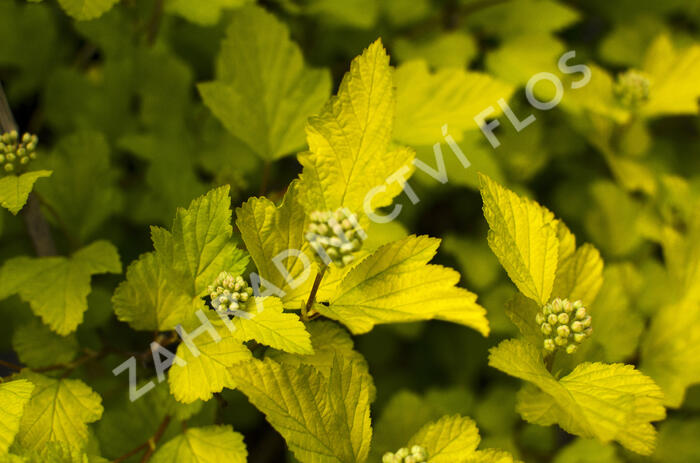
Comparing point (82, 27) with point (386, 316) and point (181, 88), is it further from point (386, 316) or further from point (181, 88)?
point (386, 316)

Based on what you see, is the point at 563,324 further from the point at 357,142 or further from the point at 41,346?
the point at 41,346

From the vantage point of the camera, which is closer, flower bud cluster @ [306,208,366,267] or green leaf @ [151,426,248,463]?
flower bud cluster @ [306,208,366,267]

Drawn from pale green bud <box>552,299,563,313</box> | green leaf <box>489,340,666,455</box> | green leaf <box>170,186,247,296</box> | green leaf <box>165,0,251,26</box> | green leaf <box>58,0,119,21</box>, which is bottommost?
green leaf <box>489,340,666,455</box>

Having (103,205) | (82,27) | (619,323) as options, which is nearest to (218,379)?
(103,205)

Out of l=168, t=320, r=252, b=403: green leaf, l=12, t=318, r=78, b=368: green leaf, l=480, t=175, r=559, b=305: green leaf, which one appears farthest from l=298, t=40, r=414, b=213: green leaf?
l=12, t=318, r=78, b=368: green leaf

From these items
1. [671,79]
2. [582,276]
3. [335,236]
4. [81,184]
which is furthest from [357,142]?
[671,79]

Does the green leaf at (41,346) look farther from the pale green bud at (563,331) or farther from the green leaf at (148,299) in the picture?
the pale green bud at (563,331)

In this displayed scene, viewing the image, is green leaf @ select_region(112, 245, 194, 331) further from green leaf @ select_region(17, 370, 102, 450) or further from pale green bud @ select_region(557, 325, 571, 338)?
pale green bud @ select_region(557, 325, 571, 338)

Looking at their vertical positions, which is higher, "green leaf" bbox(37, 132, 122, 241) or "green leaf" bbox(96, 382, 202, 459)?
"green leaf" bbox(37, 132, 122, 241)
